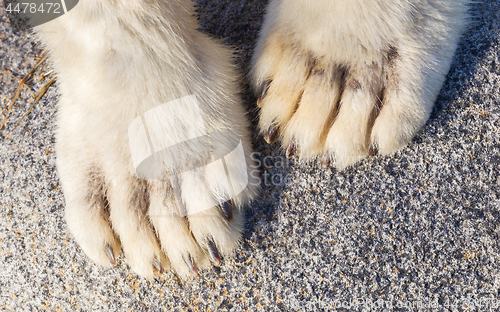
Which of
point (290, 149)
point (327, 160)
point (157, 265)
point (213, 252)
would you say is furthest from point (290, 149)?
point (157, 265)

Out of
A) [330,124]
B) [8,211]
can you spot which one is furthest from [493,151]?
[8,211]

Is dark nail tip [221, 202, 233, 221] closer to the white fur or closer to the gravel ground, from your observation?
the white fur

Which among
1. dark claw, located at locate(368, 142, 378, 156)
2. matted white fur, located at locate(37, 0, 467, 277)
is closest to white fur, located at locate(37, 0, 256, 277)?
matted white fur, located at locate(37, 0, 467, 277)

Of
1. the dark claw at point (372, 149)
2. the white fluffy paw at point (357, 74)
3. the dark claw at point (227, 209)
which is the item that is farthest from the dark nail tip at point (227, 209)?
the dark claw at point (372, 149)

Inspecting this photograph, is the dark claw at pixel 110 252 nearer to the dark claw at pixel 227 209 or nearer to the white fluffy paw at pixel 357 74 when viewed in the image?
the dark claw at pixel 227 209

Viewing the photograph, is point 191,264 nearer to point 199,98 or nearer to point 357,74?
point 199,98

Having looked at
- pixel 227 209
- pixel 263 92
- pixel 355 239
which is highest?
pixel 263 92
